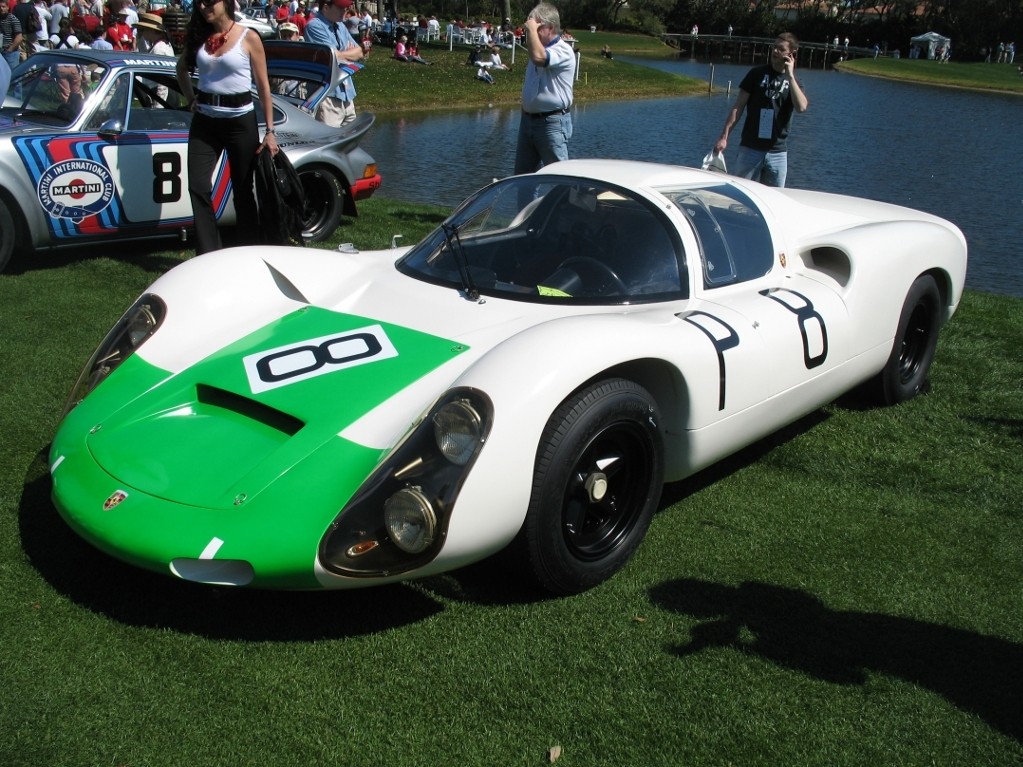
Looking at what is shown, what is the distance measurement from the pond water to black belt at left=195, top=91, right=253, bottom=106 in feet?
18.7

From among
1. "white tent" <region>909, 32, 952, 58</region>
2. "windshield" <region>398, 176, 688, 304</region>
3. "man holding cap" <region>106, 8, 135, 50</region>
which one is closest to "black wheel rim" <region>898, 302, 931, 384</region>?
"windshield" <region>398, 176, 688, 304</region>

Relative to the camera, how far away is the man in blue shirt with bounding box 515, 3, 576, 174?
7.18m

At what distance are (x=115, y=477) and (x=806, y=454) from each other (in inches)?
111

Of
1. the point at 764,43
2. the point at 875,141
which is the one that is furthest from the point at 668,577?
the point at 764,43

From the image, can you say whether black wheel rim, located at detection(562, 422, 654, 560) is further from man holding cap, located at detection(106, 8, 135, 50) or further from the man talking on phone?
man holding cap, located at detection(106, 8, 135, 50)

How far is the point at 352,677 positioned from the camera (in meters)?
2.69

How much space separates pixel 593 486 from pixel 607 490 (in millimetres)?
164

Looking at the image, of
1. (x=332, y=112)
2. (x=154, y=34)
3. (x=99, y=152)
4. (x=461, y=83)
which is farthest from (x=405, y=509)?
(x=461, y=83)

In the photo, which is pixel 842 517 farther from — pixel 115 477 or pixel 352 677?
pixel 115 477

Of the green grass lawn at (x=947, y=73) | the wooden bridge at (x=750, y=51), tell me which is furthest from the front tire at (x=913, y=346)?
the wooden bridge at (x=750, y=51)

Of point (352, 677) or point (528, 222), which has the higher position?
point (528, 222)

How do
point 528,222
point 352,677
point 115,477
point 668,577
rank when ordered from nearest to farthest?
point 352,677 → point 115,477 → point 668,577 → point 528,222

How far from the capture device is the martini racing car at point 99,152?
6316mm

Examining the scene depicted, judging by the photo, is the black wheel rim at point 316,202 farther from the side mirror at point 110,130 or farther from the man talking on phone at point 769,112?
the man talking on phone at point 769,112
